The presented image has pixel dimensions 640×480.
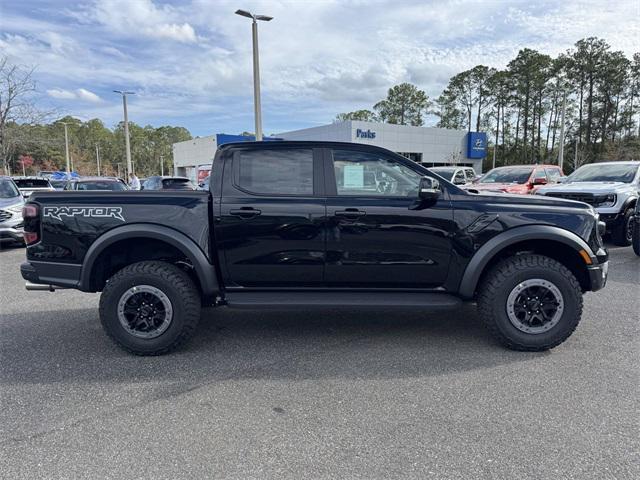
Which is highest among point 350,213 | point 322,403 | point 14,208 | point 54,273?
point 350,213

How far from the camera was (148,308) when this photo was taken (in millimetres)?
3809

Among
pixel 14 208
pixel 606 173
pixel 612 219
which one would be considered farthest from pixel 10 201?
pixel 606 173

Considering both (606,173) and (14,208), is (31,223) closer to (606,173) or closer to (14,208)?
(14,208)

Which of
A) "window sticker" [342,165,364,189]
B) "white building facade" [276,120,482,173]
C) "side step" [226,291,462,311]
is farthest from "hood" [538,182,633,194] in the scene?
"white building facade" [276,120,482,173]

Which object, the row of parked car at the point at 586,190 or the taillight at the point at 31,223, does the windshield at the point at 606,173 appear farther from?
the taillight at the point at 31,223

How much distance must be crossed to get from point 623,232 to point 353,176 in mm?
7899

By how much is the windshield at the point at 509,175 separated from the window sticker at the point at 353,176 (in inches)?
380

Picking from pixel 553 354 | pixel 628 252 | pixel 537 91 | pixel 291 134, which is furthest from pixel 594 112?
pixel 553 354

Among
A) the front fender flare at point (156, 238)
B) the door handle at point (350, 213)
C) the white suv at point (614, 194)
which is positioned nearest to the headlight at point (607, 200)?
the white suv at point (614, 194)

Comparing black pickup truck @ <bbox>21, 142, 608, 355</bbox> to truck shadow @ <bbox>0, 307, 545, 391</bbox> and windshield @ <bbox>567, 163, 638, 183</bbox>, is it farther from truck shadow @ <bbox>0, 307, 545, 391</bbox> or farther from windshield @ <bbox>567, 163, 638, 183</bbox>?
windshield @ <bbox>567, 163, 638, 183</bbox>

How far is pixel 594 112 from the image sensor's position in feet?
172

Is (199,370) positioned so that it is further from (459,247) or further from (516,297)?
(516,297)

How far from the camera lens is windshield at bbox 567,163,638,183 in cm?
989

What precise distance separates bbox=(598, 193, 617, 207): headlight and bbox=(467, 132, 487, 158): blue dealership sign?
40.1m
